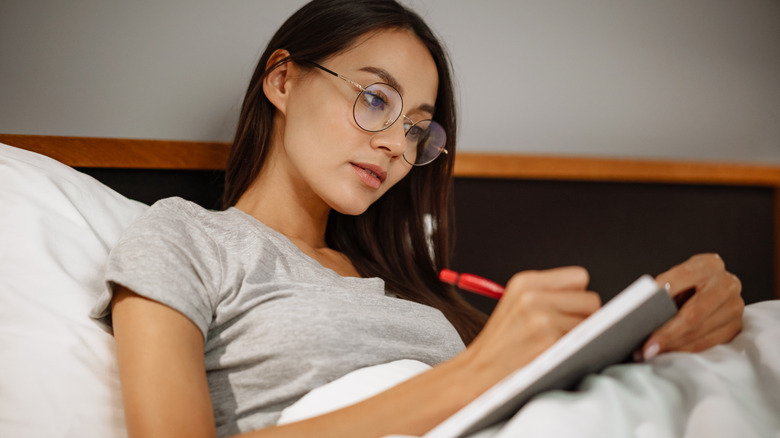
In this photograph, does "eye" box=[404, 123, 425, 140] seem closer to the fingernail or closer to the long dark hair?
the long dark hair

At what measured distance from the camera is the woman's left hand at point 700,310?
684 millimetres

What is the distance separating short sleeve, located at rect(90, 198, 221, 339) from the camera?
722mm

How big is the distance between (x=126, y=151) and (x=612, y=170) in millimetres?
1207

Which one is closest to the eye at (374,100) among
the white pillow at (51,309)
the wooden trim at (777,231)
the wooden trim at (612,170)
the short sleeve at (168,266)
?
the short sleeve at (168,266)

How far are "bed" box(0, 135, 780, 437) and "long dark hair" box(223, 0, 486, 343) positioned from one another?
0.27 metres

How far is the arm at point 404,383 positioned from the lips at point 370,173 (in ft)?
1.44

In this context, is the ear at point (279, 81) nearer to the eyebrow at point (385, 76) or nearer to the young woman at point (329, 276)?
the young woman at point (329, 276)

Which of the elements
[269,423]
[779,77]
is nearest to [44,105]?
[269,423]

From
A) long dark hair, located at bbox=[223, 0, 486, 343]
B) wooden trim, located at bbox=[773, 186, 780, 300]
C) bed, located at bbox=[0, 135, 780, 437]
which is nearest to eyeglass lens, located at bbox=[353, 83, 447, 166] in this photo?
long dark hair, located at bbox=[223, 0, 486, 343]

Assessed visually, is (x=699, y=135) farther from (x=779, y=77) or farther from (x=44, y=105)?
(x=44, y=105)

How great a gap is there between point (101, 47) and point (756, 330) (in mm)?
1256

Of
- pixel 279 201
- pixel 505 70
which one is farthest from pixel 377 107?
pixel 505 70

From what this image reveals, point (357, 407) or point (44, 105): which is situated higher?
point (44, 105)

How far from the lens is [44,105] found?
125 cm
